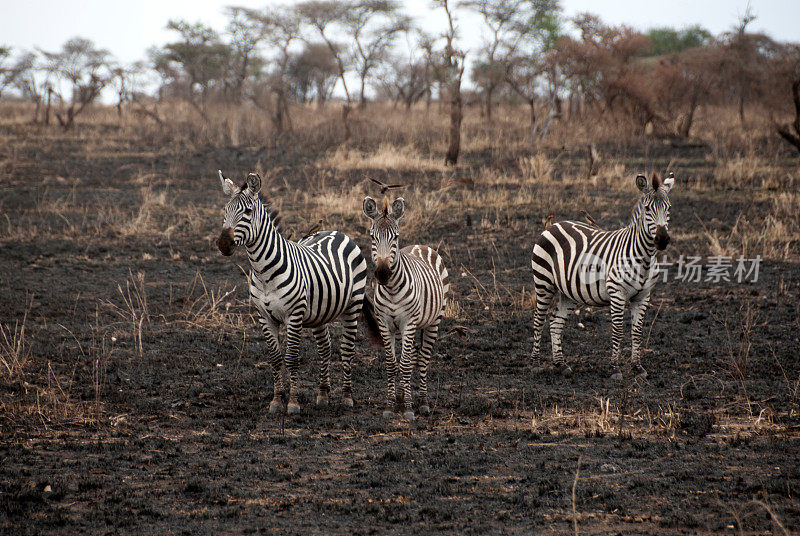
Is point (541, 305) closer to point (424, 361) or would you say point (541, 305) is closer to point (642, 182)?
point (642, 182)

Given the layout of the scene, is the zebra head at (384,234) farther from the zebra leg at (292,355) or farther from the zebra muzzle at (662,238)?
the zebra muzzle at (662,238)

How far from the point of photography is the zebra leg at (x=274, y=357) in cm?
581

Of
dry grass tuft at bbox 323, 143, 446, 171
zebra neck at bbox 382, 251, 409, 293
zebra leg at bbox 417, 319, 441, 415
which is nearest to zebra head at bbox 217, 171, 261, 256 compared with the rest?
zebra neck at bbox 382, 251, 409, 293

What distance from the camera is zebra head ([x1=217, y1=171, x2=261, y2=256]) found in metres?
5.30

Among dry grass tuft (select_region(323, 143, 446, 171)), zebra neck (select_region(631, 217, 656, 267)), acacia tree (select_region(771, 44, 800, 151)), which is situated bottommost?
zebra neck (select_region(631, 217, 656, 267))

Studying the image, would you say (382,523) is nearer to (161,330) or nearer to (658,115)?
(161,330)

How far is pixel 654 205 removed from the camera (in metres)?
6.86

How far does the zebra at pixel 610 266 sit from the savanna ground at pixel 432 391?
438 mm

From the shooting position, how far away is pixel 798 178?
14.8 metres

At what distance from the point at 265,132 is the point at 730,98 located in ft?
52.0

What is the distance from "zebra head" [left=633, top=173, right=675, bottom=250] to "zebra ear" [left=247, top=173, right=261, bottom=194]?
3489mm

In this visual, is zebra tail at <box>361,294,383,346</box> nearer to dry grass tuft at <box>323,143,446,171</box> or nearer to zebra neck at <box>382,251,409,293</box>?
zebra neck at <box>382,251,409,293</box>

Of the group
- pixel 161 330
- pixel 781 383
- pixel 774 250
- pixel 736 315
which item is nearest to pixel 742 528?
pixel 781 383

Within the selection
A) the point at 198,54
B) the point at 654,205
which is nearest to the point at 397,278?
the point at 654,205
